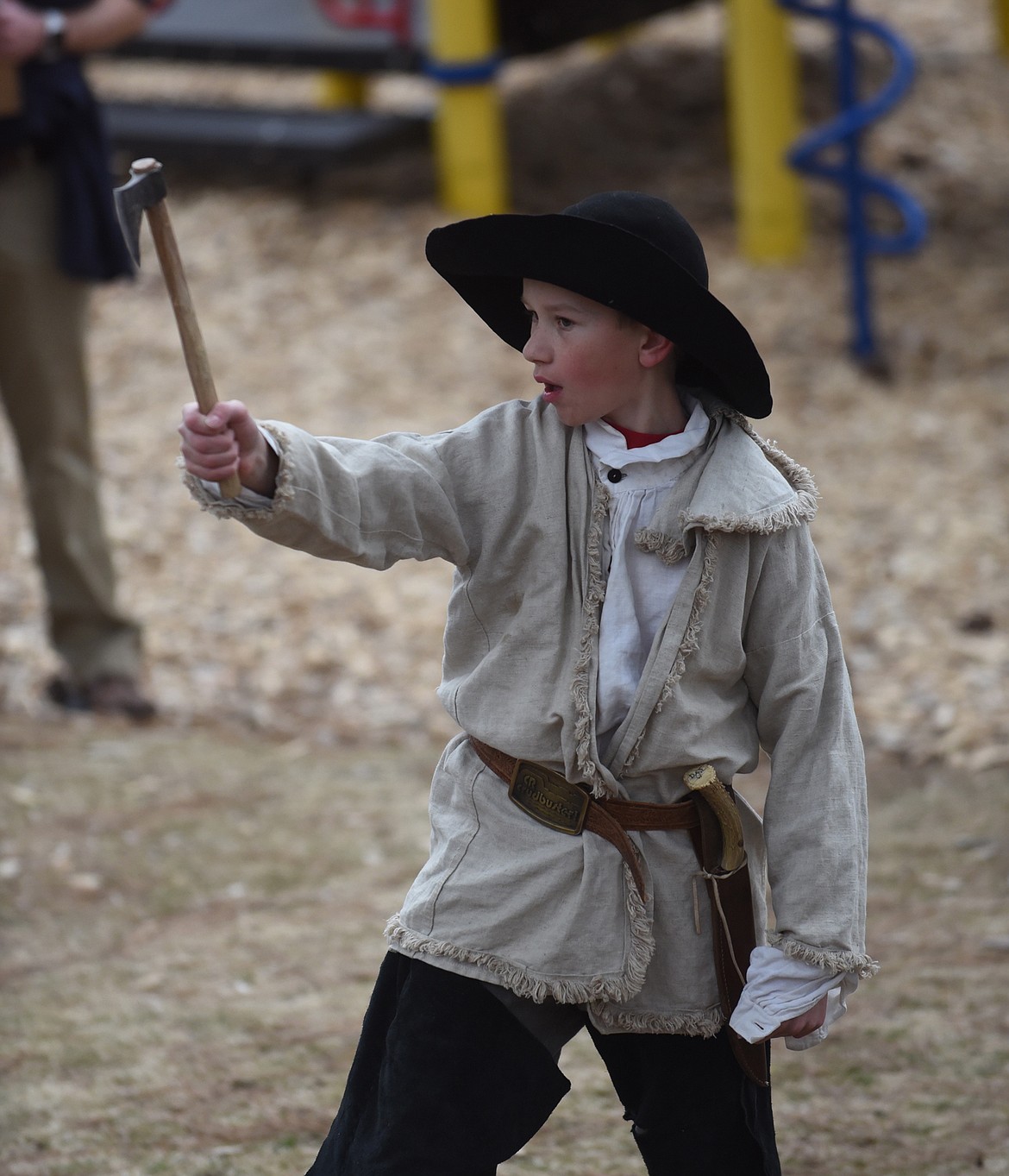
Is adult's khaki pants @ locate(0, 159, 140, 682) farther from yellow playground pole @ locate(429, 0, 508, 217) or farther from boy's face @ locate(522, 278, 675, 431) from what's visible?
yellow playground pole @ locate(429, 0, 508, 217)

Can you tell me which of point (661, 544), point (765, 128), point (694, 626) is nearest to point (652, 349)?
Answer: point (661, 544)

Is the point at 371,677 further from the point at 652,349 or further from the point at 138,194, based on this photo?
the point at 138,194

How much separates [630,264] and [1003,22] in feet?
28.8

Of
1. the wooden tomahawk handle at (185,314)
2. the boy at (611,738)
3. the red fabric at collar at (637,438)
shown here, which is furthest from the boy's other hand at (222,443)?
the red fabric at collar at (637,438)

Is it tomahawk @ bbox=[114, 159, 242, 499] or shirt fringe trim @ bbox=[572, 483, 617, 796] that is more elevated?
tomahawk @ bbox=[114, 159, 242, 499]

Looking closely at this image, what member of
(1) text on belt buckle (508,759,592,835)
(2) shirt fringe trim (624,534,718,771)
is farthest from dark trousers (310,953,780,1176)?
(2) shirt fringe trim (624,534,718,771)

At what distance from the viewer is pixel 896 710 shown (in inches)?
A: 197

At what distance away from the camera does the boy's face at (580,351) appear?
1.99 m

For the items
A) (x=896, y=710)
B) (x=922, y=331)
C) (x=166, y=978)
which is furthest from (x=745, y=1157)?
(x=922, y=331)

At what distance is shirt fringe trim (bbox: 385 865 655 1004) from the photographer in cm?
203

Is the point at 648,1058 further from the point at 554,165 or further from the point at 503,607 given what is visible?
the point at 554,165

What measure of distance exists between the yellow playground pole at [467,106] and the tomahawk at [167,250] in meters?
5.94

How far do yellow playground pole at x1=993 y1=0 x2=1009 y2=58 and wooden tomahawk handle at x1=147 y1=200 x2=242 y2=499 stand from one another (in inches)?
345

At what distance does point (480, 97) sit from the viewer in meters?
7.73
